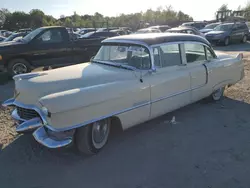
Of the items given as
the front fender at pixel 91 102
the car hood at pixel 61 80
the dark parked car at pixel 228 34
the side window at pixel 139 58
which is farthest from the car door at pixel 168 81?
the dark parked car at pixel 228 34

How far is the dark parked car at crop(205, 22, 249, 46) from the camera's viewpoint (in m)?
19.2

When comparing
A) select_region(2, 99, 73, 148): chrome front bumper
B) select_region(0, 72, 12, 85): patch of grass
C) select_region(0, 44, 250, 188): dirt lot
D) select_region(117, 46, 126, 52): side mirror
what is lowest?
select_region(0, 44, 250, 188): dirt lot

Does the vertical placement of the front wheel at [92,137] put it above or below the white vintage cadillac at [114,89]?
below

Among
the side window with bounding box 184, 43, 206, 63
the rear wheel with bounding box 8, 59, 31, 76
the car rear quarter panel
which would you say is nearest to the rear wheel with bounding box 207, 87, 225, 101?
the car rear quarter panel

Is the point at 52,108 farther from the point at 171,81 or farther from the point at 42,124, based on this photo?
the point at 171,81

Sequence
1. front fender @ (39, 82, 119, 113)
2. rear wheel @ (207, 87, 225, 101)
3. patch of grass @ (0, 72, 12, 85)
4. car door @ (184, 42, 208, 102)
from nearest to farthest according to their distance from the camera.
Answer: front fender @ (39, 82, 119, 113), car door @ (184, 42, 208, 102), rear wheel @ (207, 87, 225, 101), patch of grass @ (0, 72, 12, 85)

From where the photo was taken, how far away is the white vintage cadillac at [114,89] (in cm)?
344

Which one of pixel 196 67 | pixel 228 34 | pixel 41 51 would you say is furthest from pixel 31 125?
pixel 228 34

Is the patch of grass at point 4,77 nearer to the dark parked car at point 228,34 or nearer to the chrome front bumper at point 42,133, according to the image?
the chrome front bumper at point 42,133

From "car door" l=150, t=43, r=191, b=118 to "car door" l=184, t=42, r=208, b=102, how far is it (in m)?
0.17

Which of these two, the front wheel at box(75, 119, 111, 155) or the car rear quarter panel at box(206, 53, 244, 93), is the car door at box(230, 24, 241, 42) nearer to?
the car rear quarter panel at box(206, 53, 244, 93)

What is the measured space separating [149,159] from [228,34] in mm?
18069

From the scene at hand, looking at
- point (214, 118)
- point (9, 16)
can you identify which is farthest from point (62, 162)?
point (9, 16)

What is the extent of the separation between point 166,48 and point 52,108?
246 cm
